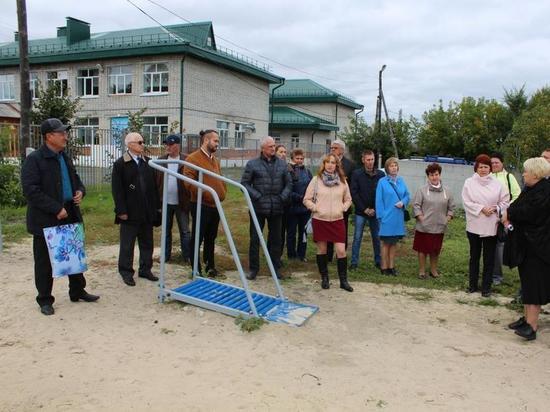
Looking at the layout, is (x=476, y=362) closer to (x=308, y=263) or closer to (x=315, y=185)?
(x=315, y=185)

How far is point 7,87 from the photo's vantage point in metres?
32.8

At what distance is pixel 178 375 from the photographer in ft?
11.7

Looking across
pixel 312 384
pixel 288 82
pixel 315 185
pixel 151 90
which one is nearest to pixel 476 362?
pixel 312 384

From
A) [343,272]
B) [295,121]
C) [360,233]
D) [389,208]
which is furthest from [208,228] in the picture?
[295,121]

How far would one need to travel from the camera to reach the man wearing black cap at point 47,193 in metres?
4.46

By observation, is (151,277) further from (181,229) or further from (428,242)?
(428,242)

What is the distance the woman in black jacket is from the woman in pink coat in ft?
3.35

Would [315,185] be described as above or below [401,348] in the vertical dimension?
above

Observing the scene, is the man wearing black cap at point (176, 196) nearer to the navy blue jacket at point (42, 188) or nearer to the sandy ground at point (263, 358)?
the sandy ground at point (263, 358)

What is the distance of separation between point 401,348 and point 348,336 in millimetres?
467

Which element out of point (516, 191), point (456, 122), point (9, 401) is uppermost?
point (456, 122)

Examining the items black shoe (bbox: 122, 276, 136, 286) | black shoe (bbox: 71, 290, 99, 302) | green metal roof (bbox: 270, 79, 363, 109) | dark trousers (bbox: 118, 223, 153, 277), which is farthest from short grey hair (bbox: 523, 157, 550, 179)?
green metal roof (bbox: 270, 79, 363, 109)

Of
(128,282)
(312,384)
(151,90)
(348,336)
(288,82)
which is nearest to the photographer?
(312,384)

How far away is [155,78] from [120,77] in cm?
→ 235
